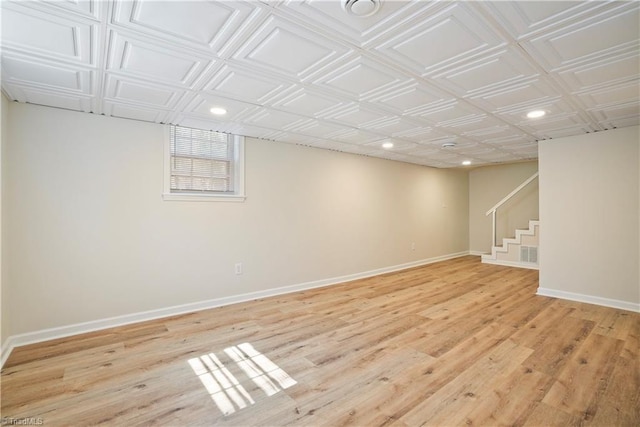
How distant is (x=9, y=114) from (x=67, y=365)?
2271 millimetres

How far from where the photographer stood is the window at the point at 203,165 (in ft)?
11.7

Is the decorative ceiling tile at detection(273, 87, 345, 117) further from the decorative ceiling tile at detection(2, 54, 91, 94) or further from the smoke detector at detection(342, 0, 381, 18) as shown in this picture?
the decorative ceiling tile at detection(2, 54, 91, 94)

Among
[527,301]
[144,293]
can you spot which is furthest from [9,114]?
[527,301]

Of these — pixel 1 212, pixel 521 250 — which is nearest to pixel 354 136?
pixel 1 212

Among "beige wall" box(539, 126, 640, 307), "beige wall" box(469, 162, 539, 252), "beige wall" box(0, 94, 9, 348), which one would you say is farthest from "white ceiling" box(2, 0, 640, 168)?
"beige wall" box(469, 162, 539, 252)

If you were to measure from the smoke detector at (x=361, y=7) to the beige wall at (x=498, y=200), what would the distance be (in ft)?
23.2

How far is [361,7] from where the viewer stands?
4.96 ft

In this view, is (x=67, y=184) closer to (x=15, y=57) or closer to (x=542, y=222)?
(x=15, y=57)

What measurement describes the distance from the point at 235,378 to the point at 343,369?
0.83 meters

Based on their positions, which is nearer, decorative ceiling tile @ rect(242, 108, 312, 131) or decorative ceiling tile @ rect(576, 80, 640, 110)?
decorative ceiling tile @ rect(576, 80, 640, 110)

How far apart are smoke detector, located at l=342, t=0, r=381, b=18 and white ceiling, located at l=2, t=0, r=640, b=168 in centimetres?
4

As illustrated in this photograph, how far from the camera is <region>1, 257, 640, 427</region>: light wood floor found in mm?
1816

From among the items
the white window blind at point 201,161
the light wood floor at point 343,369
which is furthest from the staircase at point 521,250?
the white window blind at point 201,161

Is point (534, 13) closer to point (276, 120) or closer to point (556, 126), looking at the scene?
point (276, 120)
